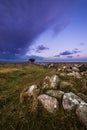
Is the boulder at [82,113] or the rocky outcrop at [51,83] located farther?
the rocky outcrop at [51,83]

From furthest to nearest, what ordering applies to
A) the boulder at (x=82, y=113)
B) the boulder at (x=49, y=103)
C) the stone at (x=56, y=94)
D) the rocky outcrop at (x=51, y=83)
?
1. the rocky outcrop at (x=51, y=83)
2. the stone at (x=56, y=94)
3. the boulder at (x=49, y=103)
4. the boulder at (x=82, y=113)

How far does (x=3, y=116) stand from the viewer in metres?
8.40

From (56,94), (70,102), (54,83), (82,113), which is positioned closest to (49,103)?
(56,94)

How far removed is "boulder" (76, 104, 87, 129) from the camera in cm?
689

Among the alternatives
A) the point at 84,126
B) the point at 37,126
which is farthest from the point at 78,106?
the point at 37,126

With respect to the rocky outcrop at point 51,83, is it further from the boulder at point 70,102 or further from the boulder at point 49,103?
the boulder at point 70,102

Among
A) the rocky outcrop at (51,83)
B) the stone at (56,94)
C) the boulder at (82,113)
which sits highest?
the rocky outcrop at (51,83)

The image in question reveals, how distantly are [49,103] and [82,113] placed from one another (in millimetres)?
2147

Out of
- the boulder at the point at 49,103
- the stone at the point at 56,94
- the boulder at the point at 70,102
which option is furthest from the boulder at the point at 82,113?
the stone at the point at 56,94

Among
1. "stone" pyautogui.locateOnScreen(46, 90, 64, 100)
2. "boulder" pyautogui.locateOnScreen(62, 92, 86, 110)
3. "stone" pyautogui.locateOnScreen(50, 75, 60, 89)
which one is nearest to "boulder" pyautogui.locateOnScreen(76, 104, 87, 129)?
"boulder" pyautogui.locateOnScreen(62, 92, 86, 110)

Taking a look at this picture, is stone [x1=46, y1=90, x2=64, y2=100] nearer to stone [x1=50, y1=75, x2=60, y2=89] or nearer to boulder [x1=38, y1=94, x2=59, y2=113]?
boulder [x1=38, y1=94, x2=59, y2=113]

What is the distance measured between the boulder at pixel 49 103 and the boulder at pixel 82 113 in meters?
1.35

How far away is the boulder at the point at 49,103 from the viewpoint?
8.17 metres

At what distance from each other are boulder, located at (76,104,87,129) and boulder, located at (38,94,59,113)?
1.35m
